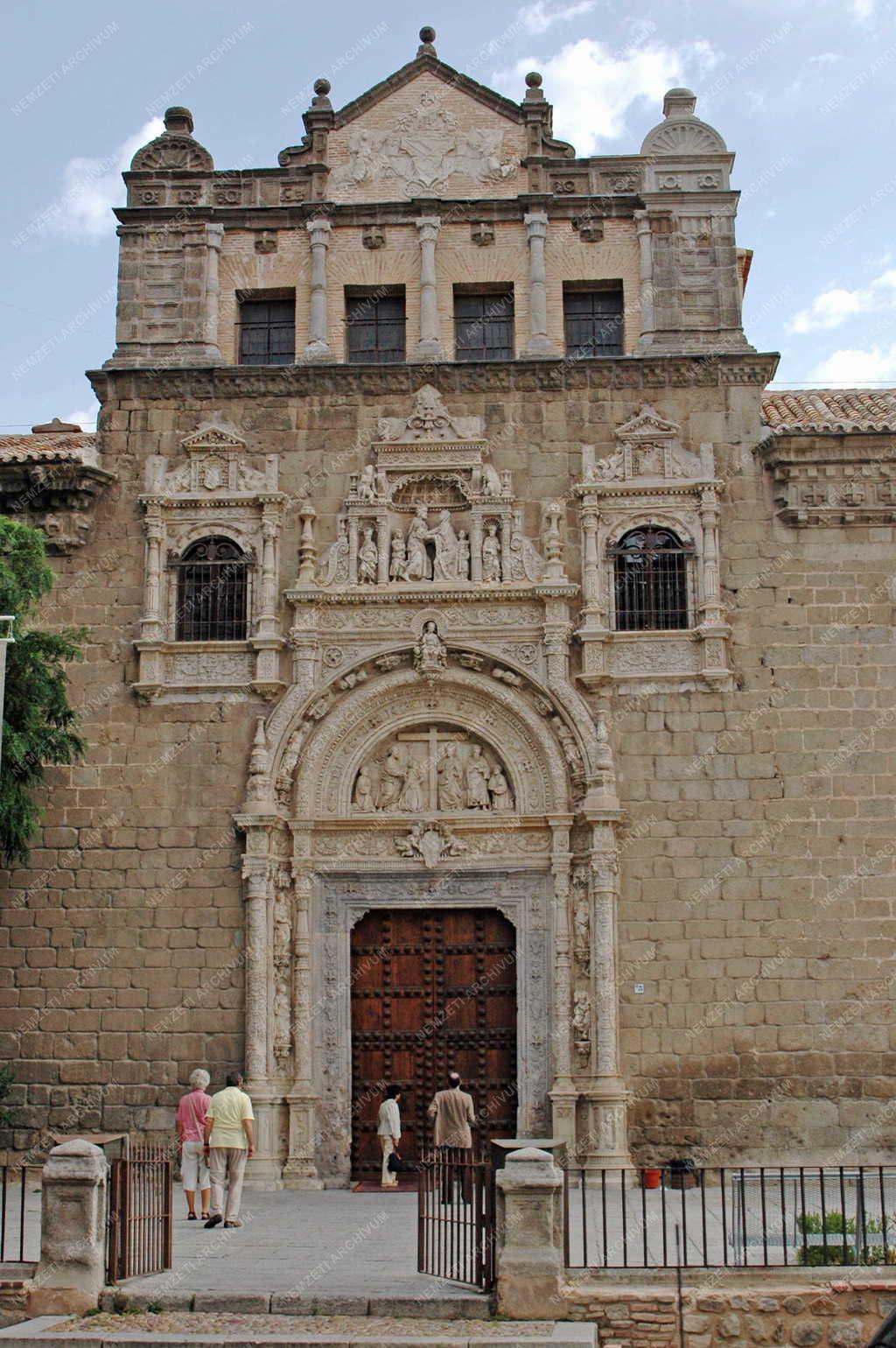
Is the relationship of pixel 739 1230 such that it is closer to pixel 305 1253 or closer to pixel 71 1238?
pixel 305 1253

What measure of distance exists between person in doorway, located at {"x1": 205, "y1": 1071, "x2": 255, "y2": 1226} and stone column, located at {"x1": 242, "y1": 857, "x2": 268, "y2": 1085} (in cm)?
272

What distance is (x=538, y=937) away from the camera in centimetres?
1733

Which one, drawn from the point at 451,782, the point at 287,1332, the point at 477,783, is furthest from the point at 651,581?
the point at 287,1332

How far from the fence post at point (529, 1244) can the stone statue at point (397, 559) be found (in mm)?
8615

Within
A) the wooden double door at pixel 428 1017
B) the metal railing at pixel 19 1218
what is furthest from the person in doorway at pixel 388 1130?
the metal railing at pixel 19 1218

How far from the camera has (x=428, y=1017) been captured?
17.2 m

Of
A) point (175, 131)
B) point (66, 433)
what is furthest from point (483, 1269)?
point (175, 131)

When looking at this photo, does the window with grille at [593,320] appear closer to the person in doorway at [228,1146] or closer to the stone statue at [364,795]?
the stone statue at [364,795]

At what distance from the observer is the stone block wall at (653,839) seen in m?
16.6

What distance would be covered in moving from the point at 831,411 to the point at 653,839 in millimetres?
5809

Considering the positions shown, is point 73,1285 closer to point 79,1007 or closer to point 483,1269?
point 483,1269

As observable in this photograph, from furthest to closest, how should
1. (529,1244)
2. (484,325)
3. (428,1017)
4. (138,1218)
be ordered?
1. (484,325)
2. (428,1017)
3. (138,1218)
4. (529,1244)

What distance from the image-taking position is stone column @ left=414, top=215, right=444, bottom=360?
1872 cm

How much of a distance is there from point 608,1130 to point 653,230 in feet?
34.7
